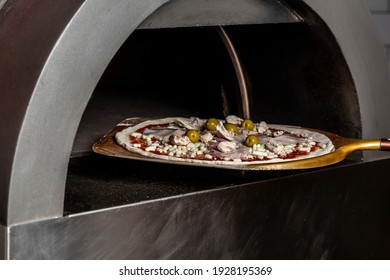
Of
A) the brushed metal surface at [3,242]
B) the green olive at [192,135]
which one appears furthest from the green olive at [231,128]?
the brushed metal surface at [3,242]

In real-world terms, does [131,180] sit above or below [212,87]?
below

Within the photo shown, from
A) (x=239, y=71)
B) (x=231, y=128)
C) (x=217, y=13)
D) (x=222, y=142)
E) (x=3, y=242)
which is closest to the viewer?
(x=3, y=242)

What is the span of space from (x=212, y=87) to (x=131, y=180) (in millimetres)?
591

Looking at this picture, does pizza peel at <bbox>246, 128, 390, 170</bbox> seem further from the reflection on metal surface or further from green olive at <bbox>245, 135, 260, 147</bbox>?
the reflection on metal surface

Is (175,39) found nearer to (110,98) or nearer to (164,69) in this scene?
(164,69)

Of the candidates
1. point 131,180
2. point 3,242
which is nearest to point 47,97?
point 3,242

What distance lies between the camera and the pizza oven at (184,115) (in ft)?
4.50

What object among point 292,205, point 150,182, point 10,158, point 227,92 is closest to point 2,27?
point 10,158

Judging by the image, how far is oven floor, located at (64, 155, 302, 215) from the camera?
1.52 meters

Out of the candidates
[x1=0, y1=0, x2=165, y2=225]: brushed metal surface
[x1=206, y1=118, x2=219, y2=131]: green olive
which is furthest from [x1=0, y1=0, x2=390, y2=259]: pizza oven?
[x1=206, y1=118, x2=219, y2=131]: green olive

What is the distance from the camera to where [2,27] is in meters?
1.48

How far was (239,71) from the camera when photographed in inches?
85.1

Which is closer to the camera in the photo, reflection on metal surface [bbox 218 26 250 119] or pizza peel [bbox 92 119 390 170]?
pizza peel [bbox 92 119 390 170]

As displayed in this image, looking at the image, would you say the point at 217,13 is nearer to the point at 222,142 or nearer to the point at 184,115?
the point at 222,142
